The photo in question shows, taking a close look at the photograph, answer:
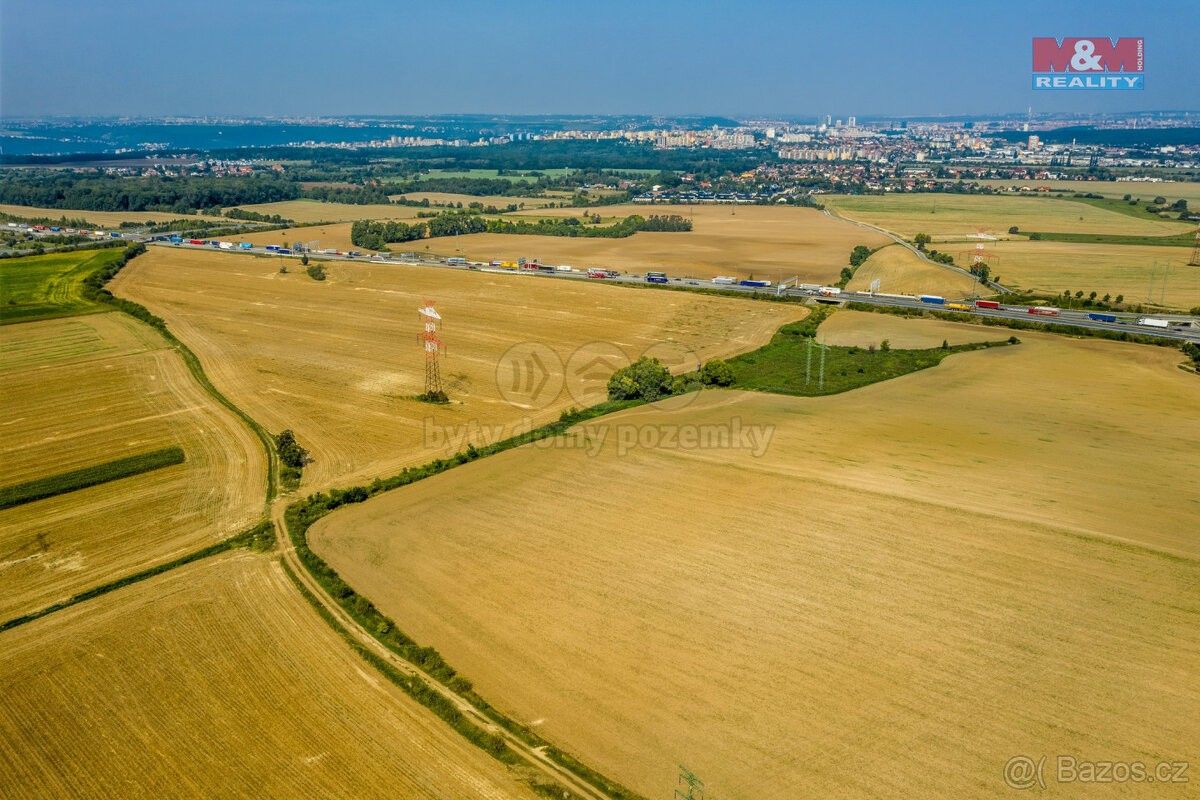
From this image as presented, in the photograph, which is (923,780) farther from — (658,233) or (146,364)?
(658,233)

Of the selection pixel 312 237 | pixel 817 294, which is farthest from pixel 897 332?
pixel 312 237

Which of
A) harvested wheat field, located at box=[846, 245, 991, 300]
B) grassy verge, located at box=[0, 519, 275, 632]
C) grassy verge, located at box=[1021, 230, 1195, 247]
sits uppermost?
grassy verge, located at box=[1021, 230, 1195, 247]

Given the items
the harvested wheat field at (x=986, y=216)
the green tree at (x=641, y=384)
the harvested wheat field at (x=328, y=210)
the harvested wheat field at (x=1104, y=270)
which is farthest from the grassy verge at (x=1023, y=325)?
the harvested wheat field at (x=328, y=210)

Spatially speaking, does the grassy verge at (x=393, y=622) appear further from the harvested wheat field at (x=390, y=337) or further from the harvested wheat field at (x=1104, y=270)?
the harvested wheat field at (x=1104, y=270)

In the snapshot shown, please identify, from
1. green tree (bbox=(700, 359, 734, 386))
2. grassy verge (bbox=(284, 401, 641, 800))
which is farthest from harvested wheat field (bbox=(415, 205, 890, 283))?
grassy verge (bbox=(284, 401, 641, 800))

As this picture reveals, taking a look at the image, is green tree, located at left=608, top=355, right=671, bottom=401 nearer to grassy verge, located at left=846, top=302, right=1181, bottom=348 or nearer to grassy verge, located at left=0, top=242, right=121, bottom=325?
grassy verge, located at left=846, top=302, right=1181, bottom=348
